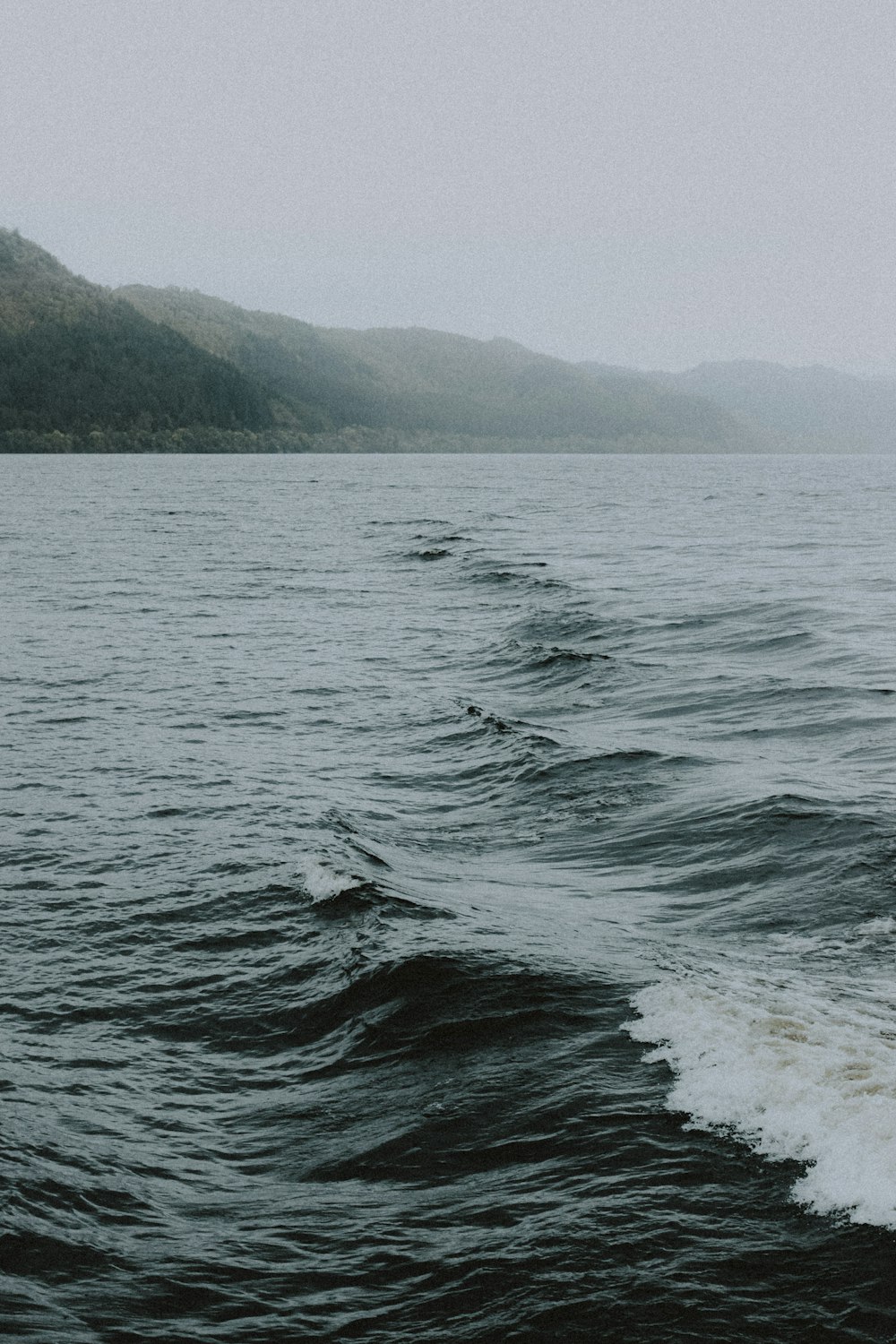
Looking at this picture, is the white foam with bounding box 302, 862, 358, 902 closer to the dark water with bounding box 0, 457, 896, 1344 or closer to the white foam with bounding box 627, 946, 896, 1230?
the dark water with bounding box 0, 457, 896, 1344

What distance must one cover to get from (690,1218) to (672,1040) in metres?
1.87

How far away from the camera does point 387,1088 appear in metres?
7.24

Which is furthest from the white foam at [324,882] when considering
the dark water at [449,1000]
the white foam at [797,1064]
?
the white foam at [797,1064]

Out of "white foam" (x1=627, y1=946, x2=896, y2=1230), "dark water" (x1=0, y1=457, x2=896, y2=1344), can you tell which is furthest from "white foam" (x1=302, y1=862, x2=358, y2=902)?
"white foam" (x1=627, y1=946, x2=896, y2=1230)

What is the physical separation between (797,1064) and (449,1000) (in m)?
2.52

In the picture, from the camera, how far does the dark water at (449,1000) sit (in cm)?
541

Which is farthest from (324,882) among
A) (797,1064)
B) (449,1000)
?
(797,1064)

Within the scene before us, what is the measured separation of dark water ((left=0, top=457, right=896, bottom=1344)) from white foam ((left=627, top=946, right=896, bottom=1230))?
0.02 metres

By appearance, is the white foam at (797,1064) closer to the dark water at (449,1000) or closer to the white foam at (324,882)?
the dark water at (449,1000)

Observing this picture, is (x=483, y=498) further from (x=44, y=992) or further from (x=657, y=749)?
(x=44, y=992)

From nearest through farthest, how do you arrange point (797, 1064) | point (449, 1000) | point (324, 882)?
point (797, 1064)
point (449, 1000)
point (324, 882)

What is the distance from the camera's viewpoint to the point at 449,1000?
8.34 metres

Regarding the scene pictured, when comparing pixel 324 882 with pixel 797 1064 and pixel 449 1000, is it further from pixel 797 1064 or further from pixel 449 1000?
pixel 797 1064

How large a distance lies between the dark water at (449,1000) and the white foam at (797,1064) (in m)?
0.02
